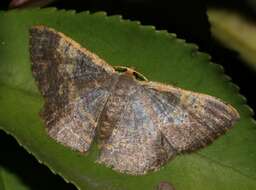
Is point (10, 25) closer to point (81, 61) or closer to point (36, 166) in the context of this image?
point (81, 61)

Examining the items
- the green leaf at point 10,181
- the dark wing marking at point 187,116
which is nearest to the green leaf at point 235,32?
the dark wing marking at point 187,116

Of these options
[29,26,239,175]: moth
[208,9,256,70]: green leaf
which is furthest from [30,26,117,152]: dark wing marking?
[208,9,256,70]: green leaf

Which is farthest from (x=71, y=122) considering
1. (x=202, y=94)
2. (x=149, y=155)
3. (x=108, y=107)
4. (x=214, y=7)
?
(x=214, y=7)

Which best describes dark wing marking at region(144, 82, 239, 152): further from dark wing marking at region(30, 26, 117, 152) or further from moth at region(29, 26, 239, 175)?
dark wing marking at region(30, 26, 117, 152)

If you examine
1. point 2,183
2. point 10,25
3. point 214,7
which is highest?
point 214,7

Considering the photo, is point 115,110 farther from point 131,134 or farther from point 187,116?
point 187,116

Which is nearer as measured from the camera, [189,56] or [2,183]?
[189,56]

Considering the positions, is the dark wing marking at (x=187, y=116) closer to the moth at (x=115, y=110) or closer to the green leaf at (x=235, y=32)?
the moth at (x=115, y=110)
